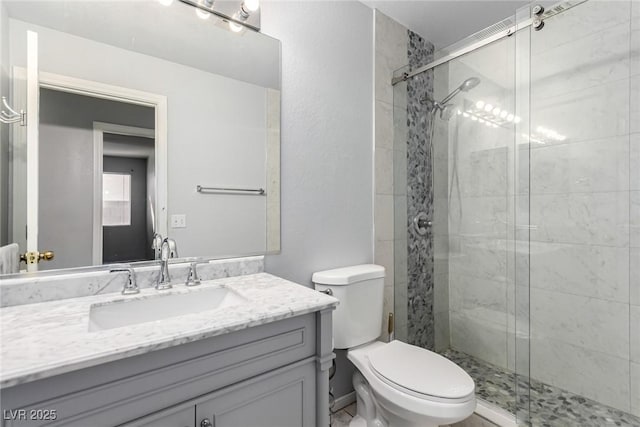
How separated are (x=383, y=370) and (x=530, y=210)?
1.18 m

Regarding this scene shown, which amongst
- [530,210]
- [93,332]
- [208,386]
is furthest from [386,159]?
[93,332]

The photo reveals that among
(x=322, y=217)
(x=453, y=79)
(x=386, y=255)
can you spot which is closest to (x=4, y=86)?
(x=322, y=217)

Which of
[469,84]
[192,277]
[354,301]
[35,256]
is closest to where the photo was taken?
[35,256]

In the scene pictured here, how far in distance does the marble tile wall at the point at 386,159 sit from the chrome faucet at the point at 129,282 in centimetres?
127

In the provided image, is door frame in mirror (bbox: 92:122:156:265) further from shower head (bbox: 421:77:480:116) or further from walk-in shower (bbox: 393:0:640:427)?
shower head (bbox: 421:77:480:116)

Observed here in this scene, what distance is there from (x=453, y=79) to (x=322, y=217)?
3.88 feet

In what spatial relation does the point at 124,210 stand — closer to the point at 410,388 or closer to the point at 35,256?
the point at 35,256

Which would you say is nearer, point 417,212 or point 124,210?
point 124,210

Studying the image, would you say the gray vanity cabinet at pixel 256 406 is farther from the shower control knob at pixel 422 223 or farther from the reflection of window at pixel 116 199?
the shower control knob at pixel 422 223

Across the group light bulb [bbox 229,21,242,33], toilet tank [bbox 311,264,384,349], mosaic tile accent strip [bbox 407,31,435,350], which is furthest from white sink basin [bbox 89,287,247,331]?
mosaic tile accent strip [bbox 407,31,435,350]

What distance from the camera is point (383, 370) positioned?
1.28m

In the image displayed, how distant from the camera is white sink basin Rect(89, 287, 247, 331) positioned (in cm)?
95

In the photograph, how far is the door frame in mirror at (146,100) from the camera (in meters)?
1.03

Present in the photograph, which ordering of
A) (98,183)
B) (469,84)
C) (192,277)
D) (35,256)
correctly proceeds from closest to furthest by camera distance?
1. (35,256)
2. (98,183)
3. (192,277)
4. (469,84)
